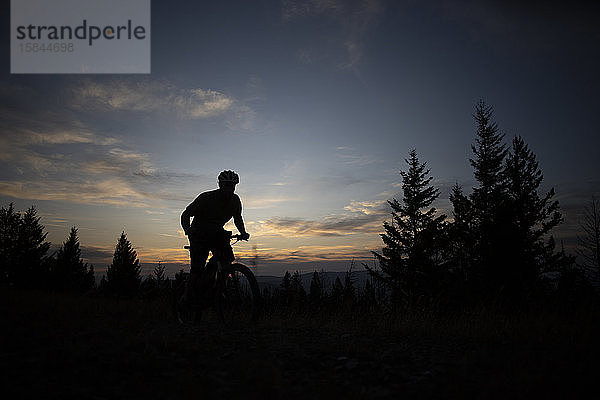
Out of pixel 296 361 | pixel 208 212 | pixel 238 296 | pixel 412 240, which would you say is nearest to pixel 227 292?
pixel 238 296

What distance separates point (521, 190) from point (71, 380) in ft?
142

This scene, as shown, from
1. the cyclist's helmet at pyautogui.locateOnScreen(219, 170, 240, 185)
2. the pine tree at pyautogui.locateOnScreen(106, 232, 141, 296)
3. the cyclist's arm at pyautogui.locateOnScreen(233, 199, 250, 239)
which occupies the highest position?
the cyclist's helmet at pyautogui.locateOnScreen(219, 170, 240, 185)

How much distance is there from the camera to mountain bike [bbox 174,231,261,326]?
5.94 m

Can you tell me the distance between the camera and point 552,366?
3.05 meters

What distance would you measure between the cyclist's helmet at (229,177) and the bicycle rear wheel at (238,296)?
1581mm

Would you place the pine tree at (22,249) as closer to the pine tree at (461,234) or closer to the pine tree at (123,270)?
the pine tree at (123,270)

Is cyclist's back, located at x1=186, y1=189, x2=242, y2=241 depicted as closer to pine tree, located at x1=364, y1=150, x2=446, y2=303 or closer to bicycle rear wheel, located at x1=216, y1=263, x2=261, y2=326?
bicycle rear wheel, located at x1=216, y1=263, x2=261, y2=326

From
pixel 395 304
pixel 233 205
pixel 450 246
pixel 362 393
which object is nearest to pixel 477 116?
pixel 450 246

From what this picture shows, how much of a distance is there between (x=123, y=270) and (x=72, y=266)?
8157mm

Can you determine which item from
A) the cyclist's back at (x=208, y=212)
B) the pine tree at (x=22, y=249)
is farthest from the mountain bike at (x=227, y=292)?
the pine tree at (x=22, y=249)

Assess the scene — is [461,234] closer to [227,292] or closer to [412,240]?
[412,240]

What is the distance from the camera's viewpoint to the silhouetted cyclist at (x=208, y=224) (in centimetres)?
614

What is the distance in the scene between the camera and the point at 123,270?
190 feet

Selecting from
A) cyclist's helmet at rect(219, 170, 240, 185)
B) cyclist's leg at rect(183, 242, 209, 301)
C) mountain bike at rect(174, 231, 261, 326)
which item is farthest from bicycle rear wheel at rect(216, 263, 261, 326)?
cyclist's helmet at rect(219, 170, 240, 185)
